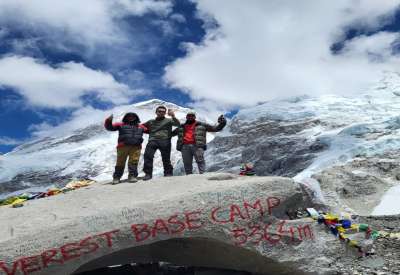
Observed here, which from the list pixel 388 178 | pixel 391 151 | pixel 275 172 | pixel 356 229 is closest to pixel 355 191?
pixel 388 178

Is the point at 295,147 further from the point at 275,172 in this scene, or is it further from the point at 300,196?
the point at 300,196

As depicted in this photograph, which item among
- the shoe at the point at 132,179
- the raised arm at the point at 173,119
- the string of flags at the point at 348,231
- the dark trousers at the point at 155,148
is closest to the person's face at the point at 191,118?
the raised arm at the point at 173,119

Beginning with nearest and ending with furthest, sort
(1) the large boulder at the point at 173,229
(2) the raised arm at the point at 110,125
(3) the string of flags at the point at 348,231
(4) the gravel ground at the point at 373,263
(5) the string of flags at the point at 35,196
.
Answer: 1. (1) the large boulder at the point at 173,229
2. (4) the gravel ground at the point at 373,263
3. (3) the string of flags at the point at 348,231
4. (5) the string of flags at the point at 35,196
5. (2) the raised arm at the point at 110,125

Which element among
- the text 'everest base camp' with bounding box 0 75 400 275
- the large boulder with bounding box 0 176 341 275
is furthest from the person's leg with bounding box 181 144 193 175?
the large boulder with bounding box 0 176 341 275

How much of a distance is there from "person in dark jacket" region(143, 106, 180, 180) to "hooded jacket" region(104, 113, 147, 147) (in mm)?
440

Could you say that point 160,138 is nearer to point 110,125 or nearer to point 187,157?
point 187,157

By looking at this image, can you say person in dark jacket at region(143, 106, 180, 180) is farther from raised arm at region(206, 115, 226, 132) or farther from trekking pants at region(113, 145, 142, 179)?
raised arm at region(206, 115, 226, 132)

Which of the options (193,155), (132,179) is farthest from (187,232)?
(193,155)

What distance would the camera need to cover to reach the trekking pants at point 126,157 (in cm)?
1190

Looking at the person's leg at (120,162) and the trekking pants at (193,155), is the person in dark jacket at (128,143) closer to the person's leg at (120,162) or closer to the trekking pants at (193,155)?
the person's leg at (120,162)

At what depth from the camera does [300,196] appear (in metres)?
10.6

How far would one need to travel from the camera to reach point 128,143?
1180 centimetres

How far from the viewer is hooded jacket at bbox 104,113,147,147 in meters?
11.8

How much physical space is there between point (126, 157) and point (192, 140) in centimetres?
181
